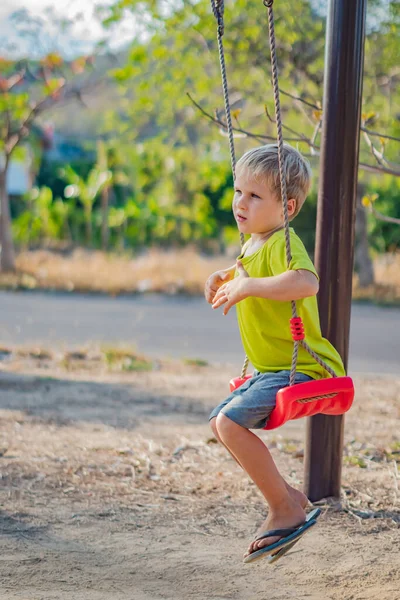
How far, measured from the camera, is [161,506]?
3801mm

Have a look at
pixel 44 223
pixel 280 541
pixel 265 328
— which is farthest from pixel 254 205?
pixel 44 223

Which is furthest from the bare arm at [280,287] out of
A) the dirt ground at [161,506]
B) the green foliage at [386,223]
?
the green foliage at [386,223]

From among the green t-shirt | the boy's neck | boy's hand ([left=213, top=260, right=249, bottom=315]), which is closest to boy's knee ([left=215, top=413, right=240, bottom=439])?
the green t-shirt

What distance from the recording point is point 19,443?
4656 mm

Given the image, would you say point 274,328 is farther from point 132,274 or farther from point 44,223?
point 44,223

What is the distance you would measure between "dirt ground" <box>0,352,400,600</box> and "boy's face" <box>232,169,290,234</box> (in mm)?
1309

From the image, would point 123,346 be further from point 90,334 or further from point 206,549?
point 206,549

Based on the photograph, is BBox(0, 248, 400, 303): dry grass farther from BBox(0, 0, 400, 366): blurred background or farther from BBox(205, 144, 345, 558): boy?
BBox(205, 144, 345, 558): boy

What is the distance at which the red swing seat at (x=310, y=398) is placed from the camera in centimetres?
243

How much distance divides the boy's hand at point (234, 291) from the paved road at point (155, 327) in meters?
5.01

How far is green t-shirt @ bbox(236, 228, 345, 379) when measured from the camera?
2615mm

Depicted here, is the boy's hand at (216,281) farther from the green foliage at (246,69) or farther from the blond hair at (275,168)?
the green foliage at (246,69)

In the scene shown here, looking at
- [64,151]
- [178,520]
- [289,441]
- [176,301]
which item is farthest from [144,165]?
[64,151]

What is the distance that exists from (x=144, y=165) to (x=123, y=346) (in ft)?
33.1
